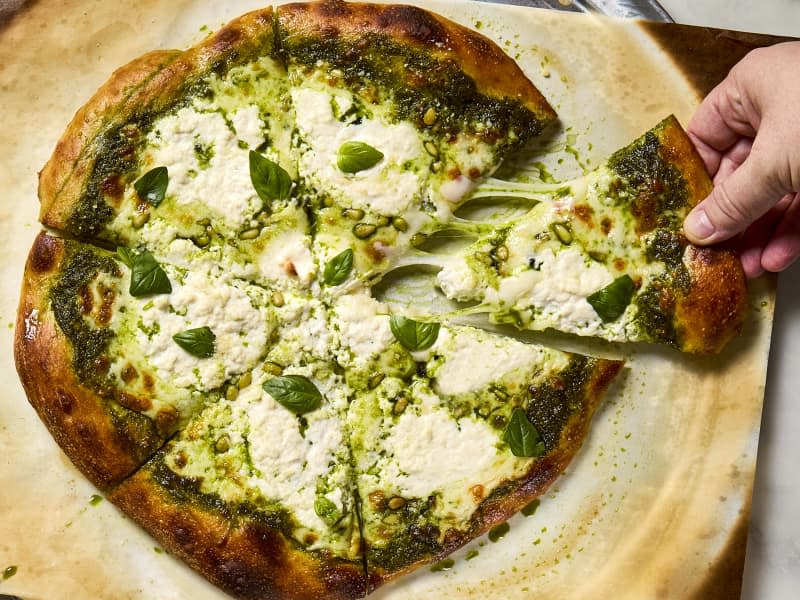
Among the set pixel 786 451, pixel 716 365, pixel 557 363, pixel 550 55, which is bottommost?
pixel 786 451

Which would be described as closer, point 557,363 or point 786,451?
point 557,363

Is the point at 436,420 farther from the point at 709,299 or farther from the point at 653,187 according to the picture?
the point at 653,187

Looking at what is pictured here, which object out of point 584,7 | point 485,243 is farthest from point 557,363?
point 584,7

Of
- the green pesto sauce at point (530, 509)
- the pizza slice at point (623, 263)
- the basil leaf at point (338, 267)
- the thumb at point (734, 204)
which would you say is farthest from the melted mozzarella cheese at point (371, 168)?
the green pesto sauce at point (530, 509)

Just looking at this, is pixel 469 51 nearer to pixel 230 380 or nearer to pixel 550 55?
pixel 550 55

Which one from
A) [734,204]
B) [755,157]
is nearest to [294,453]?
[734,204]

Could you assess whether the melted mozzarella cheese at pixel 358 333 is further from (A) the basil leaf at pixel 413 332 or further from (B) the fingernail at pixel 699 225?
(B) the fingernail at pixel 699 225

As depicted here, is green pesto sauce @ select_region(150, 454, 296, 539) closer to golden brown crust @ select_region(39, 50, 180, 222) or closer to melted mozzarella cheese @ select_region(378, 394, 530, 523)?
melted mozzarella cheese @ select_region(378, 394, 530, 523)
